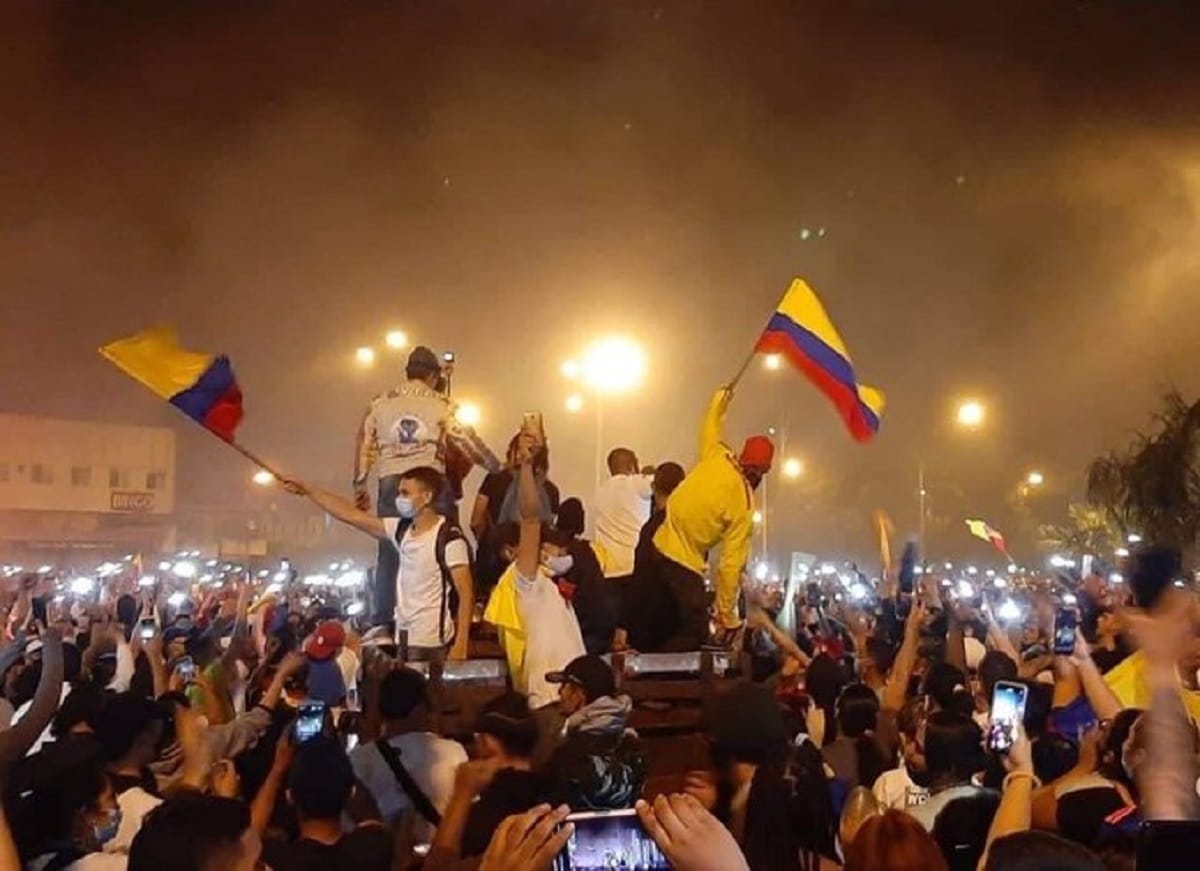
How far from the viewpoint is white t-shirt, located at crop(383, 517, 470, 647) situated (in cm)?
694

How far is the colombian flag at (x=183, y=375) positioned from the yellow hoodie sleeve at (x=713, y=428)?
9.43 feet

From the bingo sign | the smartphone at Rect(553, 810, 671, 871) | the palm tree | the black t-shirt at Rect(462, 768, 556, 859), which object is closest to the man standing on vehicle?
the black t-shirt at Rect(462, 768, 556, 859)

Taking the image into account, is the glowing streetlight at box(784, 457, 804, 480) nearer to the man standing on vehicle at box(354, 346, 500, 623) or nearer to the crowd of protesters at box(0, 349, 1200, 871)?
the crowd of protesters at box(0, 349, 1200, 871)

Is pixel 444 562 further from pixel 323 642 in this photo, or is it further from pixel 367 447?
pixel 367 447

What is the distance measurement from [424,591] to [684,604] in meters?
1.52

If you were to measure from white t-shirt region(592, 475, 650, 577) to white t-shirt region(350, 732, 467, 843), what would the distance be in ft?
12.1

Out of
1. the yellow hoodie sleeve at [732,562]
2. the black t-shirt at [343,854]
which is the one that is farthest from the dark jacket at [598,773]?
the yellow hoodie sleeve at [732,562]

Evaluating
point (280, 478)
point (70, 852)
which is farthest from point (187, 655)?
point (70, 852)

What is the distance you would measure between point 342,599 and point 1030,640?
32.9 feet

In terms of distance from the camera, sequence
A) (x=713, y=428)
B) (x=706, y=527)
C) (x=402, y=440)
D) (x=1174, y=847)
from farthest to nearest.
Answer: (x=402, y=440) < (x=713, y=428) < (x=706, y=527) < (x=1174, y=847)

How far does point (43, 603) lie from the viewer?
11352 millimetres

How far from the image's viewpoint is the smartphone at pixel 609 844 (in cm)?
233

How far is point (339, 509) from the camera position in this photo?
7.54 meters

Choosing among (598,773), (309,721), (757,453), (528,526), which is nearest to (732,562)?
(757,453)
